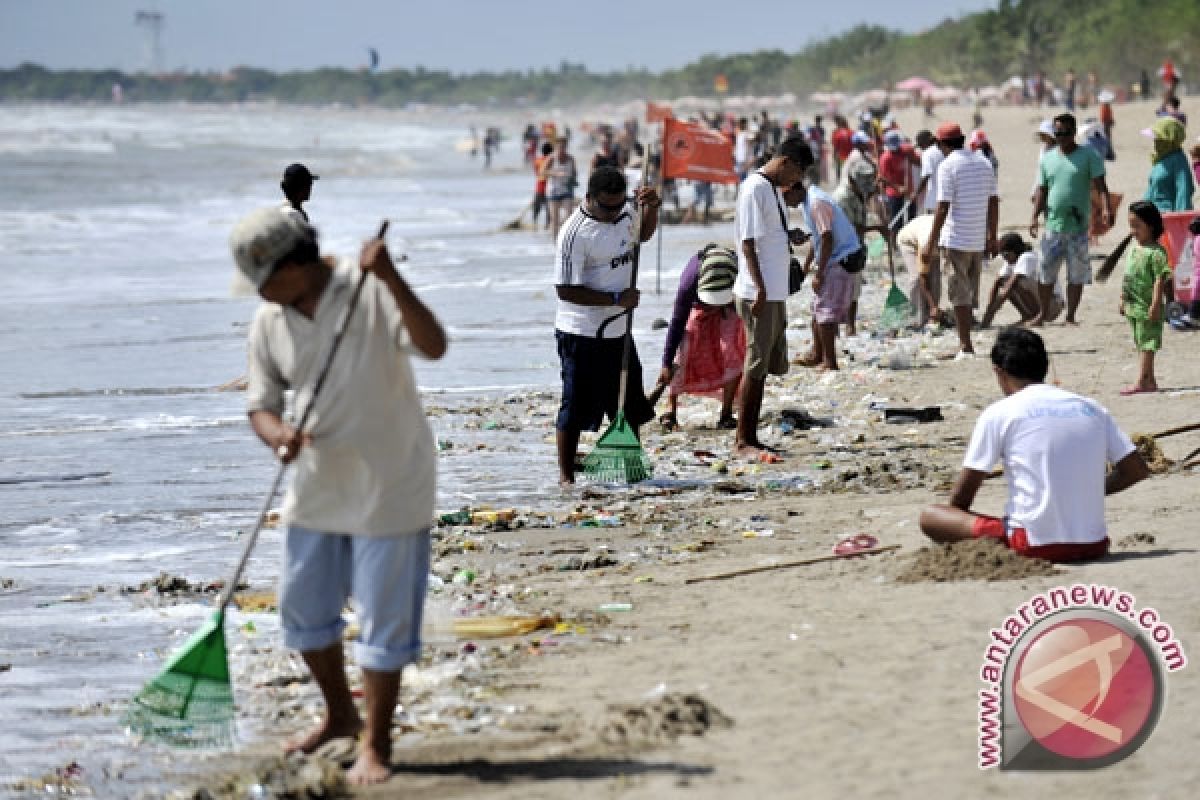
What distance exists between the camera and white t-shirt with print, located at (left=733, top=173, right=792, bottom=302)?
33.0 feet

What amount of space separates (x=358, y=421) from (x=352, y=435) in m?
0.04

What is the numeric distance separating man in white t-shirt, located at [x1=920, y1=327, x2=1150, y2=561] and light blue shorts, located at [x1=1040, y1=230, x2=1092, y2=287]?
806 cm

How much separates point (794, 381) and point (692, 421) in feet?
5.42

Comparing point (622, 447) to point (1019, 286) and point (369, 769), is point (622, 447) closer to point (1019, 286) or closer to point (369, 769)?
point (369, 769)

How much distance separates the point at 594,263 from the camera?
957 centimetres

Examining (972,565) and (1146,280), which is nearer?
(972,565)

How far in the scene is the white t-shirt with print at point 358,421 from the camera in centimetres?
498

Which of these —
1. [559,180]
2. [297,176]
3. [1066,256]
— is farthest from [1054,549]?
[559,180]

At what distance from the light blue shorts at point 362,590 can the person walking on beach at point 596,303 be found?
14.7 feet

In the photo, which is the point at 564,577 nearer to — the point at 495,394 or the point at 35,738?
the point at 35,738

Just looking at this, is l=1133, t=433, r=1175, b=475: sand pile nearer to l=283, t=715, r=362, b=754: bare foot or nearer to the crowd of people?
the crowd of people

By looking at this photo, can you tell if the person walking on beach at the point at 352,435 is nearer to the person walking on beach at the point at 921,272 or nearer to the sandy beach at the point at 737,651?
the sandy beach at the point at 737,651

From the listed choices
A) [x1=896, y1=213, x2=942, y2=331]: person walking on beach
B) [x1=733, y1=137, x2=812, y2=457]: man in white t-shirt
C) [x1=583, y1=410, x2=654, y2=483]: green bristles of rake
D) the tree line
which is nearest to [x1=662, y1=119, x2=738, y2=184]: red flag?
[x1=896, y1=213, x2=942, y2=331]: person walking on beach

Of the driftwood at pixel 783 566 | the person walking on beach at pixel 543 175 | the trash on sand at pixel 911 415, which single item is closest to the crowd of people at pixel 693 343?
the driftwood at pixel 783 566
